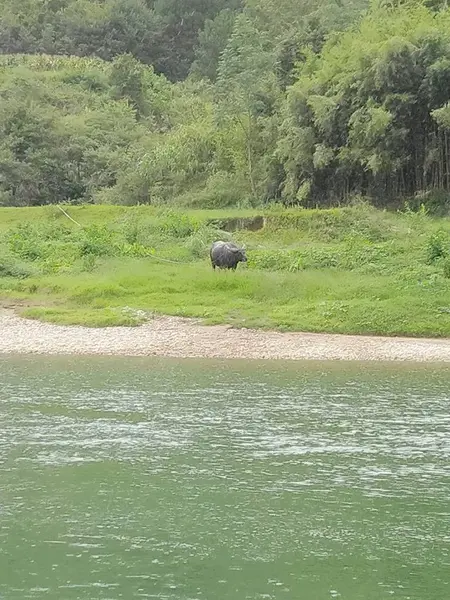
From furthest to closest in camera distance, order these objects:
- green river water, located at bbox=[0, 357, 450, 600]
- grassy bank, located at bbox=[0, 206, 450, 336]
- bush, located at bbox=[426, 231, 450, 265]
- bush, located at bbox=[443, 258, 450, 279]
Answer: bush, located at bbox=[426, 231, 450, 265] < bush, located at bbox=[443, 258, 450, 279] < grassy bank, located at bbox=[0, 206, 450, 336] < green river water, located at bbox=[0, 357, 450, 600]

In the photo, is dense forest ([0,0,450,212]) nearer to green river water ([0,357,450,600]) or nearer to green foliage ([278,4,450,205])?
green foliage ([278,4,450,205])

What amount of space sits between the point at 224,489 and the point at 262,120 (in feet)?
126

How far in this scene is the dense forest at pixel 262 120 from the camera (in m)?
39.5

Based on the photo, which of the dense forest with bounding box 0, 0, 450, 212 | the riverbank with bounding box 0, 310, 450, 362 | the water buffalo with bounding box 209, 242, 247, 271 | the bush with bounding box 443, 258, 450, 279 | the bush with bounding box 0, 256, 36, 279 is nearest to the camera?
the riverbank with bounding box 0, 310, 450, 362

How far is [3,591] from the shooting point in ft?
27.8

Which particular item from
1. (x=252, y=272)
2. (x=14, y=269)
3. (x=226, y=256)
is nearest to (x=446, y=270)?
(x=252, y=272)

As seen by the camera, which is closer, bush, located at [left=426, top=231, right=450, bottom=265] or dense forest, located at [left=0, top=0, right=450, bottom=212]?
bush, located at [left=426, top=231, right=450, bottom=265]

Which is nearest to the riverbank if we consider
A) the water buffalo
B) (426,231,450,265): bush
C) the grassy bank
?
the grassy bank

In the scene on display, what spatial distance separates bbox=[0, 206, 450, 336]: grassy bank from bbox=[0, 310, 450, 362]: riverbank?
2.08 feet

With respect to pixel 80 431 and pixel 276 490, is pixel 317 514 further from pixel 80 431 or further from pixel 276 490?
pixel 80 431

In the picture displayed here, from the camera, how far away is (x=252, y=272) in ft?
94.7

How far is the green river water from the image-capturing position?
8.90 meters

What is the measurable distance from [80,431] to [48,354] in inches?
329

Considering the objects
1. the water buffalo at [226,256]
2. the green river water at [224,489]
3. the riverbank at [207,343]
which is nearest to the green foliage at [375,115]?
the water buffalo at [226,256]
